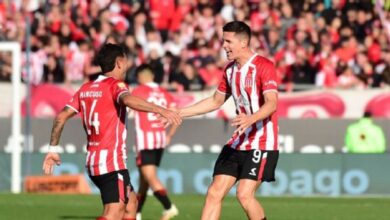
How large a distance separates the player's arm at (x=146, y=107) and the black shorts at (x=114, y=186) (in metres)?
0.77

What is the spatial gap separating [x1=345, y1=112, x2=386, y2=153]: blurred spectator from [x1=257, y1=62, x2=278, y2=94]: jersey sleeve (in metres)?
12.1

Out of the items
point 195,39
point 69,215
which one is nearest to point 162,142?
point 69,215

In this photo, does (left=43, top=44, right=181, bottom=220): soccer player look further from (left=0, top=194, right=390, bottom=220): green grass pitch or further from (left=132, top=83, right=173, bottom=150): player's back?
(left=132, top=83, right=173, bottom=150): player's back

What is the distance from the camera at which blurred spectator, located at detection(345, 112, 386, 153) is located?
2398 centimetres

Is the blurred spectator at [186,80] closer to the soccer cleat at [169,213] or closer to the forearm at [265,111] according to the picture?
the soccer cleat at [169,213]

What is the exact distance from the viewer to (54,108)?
24.5 metres

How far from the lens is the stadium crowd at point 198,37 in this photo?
80.8ft

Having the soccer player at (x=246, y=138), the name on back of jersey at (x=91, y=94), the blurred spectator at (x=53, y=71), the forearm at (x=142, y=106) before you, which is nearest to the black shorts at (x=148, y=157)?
the soccer player at (x=246, y=138)

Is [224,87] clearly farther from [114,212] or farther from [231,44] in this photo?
[114,212]

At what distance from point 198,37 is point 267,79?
13193 mm

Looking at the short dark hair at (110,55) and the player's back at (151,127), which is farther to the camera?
the player's back at (151,127)

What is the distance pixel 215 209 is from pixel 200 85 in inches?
494

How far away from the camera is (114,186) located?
11852mm

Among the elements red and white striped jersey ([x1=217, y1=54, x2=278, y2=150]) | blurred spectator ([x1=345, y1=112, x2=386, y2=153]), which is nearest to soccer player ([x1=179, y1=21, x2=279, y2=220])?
red and white striped jersey ([x1=217, y1=54, x2=278, y2=150])
